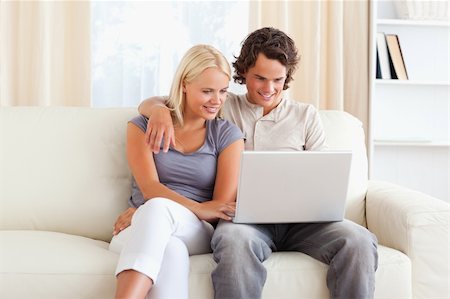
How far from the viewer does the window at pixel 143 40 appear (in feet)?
11.0

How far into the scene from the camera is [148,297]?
1.80 m

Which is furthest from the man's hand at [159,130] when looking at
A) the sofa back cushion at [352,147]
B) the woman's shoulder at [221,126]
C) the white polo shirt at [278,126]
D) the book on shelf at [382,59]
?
the book on shelf at [382,59]

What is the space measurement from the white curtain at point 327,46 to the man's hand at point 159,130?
50.4 inches

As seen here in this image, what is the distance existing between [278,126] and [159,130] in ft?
1.41

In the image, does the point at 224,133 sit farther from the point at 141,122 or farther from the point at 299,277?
the point at 299,277

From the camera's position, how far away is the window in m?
3.37

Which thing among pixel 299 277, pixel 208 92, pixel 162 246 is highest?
pixel 208 92

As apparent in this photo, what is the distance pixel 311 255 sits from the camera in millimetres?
2045

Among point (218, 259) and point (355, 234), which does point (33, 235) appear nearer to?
point (218, 259)

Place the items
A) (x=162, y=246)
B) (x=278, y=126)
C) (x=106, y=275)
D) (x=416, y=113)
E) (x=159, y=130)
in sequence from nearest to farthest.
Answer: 1. (x=162, y=246)
2. (x=106, y=275)
3. (x=159, y=130)
4. (x=278, y=126)
5. (x=416, y=113)

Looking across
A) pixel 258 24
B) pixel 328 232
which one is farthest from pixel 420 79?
pixel 328 232

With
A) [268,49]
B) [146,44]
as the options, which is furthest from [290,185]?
[146,44]

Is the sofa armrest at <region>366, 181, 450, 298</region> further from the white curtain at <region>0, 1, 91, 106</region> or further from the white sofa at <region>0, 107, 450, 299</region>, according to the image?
the white curtain at <region>0, 1, 91, 106</region>

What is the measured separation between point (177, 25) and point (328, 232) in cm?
168
